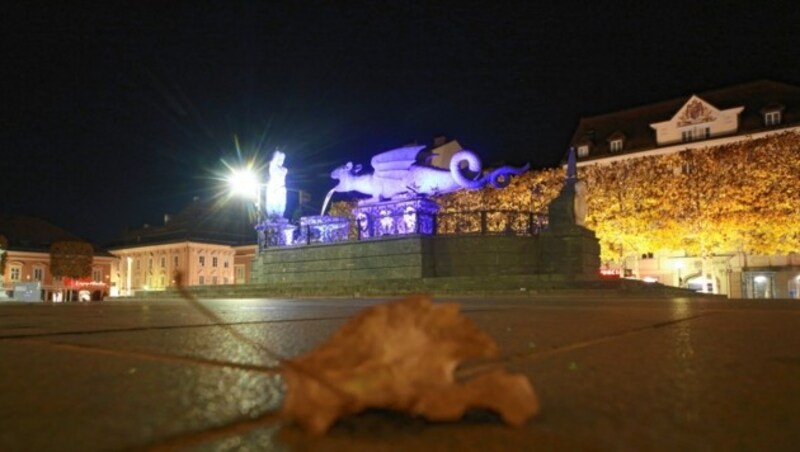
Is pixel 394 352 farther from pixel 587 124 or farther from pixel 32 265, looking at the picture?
pixel 32 265

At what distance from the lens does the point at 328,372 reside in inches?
44.3

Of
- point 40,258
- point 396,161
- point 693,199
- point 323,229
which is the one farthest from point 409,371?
point 40,258

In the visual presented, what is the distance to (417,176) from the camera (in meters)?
21.3

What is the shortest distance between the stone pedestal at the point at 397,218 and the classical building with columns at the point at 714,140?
70.5 feet

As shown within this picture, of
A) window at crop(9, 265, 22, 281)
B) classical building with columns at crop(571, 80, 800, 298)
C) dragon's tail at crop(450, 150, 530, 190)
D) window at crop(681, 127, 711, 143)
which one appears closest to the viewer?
dragon's tail at crop(450, 150, 530, 190)

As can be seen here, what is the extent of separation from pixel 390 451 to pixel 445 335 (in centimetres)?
24

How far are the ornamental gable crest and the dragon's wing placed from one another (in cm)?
2970

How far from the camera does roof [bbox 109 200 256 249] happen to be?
2923 inches

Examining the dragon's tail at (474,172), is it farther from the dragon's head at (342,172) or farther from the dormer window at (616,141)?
the dormer window at (616,141)

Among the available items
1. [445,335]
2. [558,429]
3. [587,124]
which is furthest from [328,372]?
[587,124]

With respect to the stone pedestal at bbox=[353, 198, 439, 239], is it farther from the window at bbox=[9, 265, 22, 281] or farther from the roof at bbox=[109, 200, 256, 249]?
the window at bbox=[9, 265, 22, 281]

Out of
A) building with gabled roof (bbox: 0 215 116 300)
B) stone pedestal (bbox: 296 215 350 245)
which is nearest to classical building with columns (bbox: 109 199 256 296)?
building with gabled roof (bbox: 0 215 116 300)

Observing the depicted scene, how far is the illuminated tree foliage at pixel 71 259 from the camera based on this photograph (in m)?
68.6

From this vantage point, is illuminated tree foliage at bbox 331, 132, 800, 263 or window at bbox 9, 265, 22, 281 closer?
illuminated tree foliage at bbox 331, 132, 800, 263
